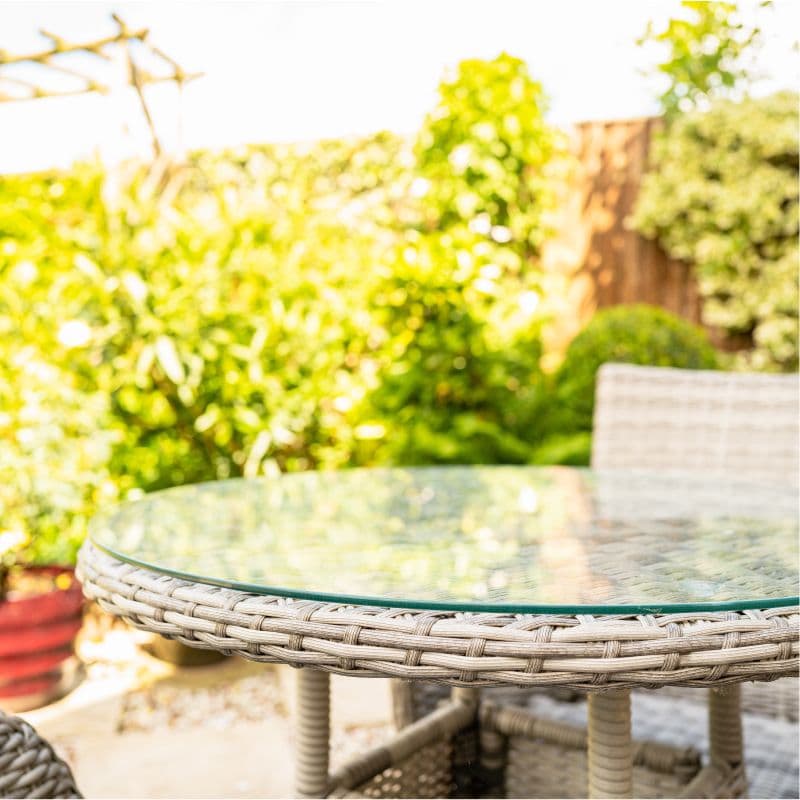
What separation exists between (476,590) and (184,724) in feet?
6.40

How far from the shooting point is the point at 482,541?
1.04m

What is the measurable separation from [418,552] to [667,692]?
3.13 feet

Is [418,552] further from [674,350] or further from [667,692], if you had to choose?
[674,350]

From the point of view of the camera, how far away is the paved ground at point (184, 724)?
2.09 metres

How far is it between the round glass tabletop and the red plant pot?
1.23 meters

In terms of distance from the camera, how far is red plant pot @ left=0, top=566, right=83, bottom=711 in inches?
94.8

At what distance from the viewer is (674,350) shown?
12.3ft

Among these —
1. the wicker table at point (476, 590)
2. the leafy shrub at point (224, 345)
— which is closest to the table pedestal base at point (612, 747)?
the wicker table at point (476, 590)

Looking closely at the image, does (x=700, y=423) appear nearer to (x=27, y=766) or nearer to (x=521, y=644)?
(x=521, y=644)

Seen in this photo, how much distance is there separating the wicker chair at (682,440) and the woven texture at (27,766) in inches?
33.4

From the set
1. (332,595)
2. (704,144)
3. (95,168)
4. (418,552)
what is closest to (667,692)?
(418,552)

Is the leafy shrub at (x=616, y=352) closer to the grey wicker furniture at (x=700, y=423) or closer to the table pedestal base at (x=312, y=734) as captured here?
the grey wicker furniture at (x=700, y=423)

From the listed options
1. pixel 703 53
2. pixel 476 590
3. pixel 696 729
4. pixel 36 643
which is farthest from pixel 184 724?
pixel 703 53

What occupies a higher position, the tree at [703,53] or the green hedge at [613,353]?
the tree at [703,53]
